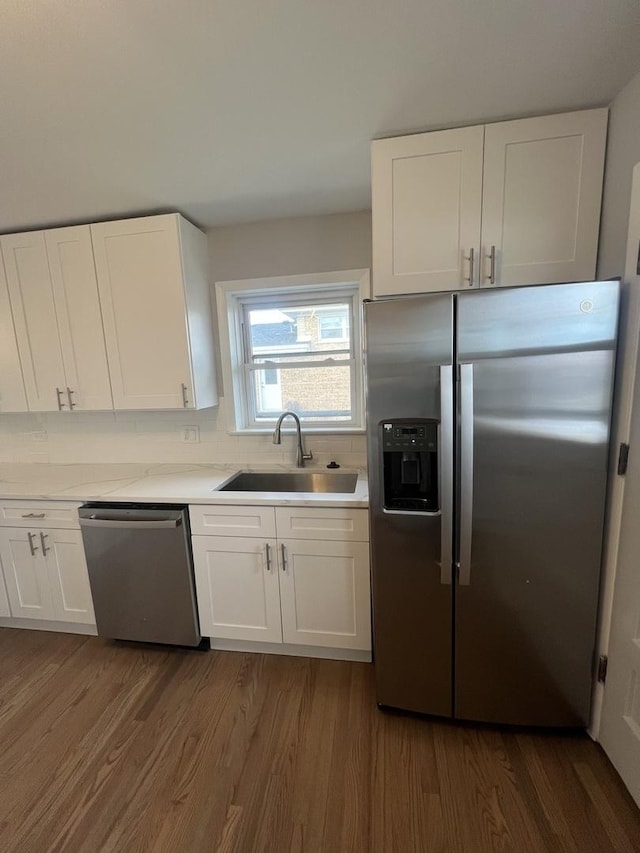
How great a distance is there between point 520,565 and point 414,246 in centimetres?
135

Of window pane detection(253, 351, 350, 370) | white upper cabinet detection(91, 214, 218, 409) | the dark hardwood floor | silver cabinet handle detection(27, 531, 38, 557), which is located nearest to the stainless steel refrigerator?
the dark hardwood floor

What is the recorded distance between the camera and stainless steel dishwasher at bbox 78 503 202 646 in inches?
75.1

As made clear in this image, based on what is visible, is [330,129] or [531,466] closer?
[531,466]

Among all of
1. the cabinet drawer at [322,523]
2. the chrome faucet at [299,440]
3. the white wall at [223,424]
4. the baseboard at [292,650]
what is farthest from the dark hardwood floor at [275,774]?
the white wall at [223,424]

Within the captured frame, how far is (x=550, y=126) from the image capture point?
1.41 m

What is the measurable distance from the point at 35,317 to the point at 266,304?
4.47ft

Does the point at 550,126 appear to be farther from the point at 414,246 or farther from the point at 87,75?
the point at 87,75

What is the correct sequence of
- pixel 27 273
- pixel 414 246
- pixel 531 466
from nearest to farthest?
pixel 531 466, pixel 414 246, pixel 27 273

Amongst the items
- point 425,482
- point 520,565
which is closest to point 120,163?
point 425,482

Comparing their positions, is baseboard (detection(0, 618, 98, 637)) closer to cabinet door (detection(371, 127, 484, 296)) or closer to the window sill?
the window sill

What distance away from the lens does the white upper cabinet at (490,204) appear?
4.66ft

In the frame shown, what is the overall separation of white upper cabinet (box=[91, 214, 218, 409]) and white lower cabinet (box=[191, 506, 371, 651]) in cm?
78

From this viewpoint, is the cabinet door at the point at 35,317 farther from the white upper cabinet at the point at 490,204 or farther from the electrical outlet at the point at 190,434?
the white upper cabinet at the point at 490,204

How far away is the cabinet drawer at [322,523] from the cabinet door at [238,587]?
13 centimetres
